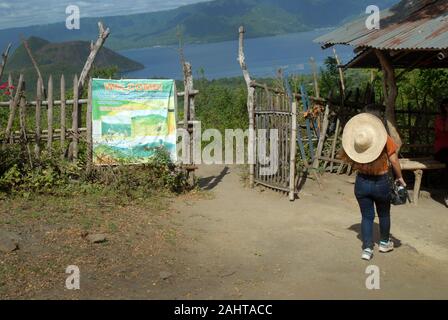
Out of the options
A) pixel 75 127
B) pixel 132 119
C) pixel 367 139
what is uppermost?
pixel 132 119

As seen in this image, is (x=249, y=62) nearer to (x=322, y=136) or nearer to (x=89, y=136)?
(x=322, y=136)

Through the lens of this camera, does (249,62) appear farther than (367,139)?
Yes

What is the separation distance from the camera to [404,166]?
901cm

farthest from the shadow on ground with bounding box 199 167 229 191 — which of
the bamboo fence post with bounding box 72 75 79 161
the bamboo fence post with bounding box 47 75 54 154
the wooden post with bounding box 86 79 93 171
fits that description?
the bamboo fence post with bounding box 47 75 54 154

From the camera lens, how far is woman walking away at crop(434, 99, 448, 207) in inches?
344

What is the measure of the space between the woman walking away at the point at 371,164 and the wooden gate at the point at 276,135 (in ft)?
9.52

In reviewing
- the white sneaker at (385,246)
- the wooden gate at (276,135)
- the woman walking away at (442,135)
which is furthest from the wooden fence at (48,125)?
the woman walking away at (442,135)

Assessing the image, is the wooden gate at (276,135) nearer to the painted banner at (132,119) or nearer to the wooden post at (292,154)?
the wooden post at (292,154)

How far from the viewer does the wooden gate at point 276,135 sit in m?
9.08

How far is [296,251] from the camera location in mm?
6434

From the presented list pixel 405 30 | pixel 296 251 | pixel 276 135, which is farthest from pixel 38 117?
pixel 405 30

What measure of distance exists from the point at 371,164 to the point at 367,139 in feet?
0.92

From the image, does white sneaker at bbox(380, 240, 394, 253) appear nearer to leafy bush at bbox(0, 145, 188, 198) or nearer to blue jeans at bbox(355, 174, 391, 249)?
blue jeans at bbox(355, 174, 391, 249)
